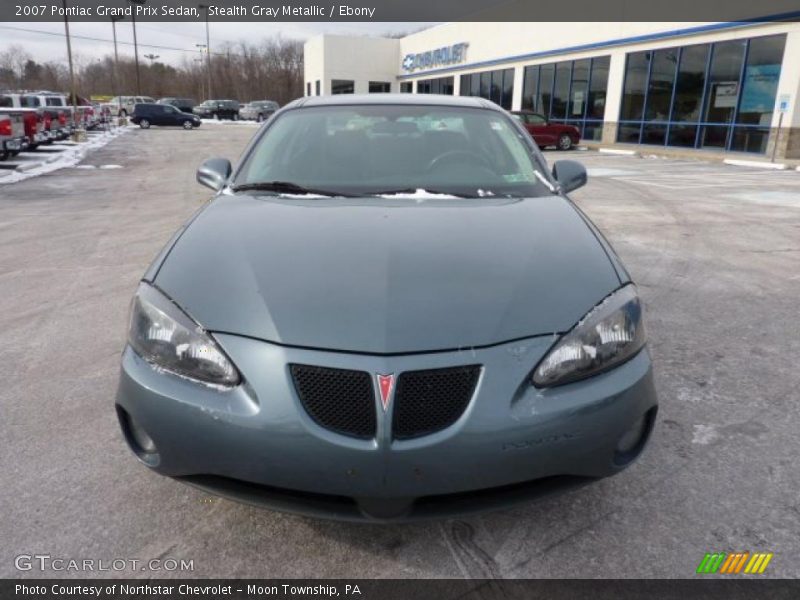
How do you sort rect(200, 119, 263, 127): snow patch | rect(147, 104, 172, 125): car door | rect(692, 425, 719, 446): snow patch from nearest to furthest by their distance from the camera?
rect(692, 425, 719, 446): snow patch, rect(147, 104, 172, 125): car door, rect(200, 119, 263, 127): snow patch

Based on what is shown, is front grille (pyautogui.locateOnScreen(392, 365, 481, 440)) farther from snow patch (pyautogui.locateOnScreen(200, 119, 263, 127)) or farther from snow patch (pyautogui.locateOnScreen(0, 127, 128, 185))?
snow patch (pyautogui.locateOnScreen(200, 119, 263, 127))

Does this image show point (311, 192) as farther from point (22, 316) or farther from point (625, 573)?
point (22, 316)

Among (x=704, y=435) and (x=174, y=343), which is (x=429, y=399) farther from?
(x=704, y=435)

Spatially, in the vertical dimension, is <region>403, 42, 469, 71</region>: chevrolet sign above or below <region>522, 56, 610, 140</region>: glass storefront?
above

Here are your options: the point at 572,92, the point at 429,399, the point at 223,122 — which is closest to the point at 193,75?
the point at 223,122

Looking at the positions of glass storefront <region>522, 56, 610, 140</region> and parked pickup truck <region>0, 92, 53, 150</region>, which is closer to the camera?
parked pickup truck <region>0, 92, 53, 150</region>

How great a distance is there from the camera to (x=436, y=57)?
39094mm

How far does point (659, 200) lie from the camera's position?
1089cm

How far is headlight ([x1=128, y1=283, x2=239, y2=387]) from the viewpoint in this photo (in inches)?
74.7

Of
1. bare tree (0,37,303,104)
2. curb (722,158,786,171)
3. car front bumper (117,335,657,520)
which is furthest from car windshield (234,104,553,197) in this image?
bare tree (0,37,303,104)

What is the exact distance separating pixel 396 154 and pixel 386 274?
4.66 feet

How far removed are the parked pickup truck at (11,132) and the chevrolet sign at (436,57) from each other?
26.4 m
